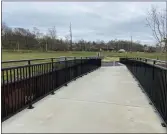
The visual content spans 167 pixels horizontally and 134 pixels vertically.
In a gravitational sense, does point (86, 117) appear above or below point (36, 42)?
below

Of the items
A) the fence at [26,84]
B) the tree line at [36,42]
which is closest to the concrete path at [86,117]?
the fence at [26,84]

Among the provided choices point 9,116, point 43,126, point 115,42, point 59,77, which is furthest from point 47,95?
point 115,42

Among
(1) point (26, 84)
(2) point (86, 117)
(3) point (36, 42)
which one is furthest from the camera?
(3) point (36, 42)

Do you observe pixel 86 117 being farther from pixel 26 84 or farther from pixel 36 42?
pixel 36 42

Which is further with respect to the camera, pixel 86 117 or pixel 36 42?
pixel 36 42

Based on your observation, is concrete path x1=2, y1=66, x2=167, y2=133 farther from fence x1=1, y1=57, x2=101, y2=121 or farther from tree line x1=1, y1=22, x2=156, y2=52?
tree line x1=1, y1=22, x2=156, y2=52

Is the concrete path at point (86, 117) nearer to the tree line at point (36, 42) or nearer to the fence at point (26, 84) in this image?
the fence at point (26, 84)

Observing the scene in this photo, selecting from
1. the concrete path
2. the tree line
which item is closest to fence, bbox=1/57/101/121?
the concrete path

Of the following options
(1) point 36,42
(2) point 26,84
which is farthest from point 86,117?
(1) point 36,42

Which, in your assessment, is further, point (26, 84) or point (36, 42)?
point (36, 42)

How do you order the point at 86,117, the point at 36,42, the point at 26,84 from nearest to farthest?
1. the point at 86,117
2. the point at 26,84
3. the point at 36,42

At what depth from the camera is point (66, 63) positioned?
336 inches

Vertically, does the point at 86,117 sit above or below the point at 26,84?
below

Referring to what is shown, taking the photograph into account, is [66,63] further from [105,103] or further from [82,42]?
[82,42]
